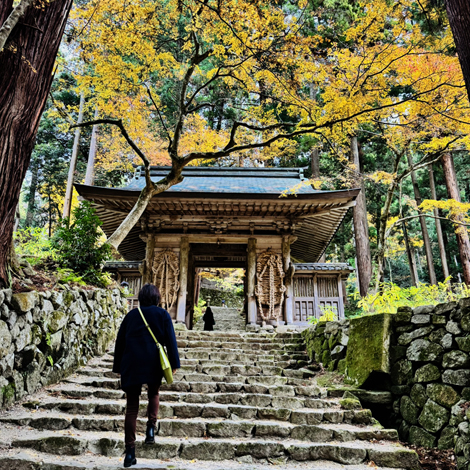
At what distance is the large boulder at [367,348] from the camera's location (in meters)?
4.80

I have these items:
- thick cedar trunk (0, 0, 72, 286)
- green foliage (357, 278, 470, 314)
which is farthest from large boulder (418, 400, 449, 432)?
thick cedar trunk (0, 0, 72, 286)

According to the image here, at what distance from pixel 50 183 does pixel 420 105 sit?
1745cm

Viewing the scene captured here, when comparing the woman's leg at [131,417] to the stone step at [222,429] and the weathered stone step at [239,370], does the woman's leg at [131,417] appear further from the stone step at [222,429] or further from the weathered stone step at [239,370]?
the weathered stone step at [239,370]

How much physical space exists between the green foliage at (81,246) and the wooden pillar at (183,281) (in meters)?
3.67

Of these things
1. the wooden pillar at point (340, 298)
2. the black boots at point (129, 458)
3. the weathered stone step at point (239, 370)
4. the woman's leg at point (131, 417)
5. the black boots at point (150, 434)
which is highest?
the wooden pillar at point (340, 298)

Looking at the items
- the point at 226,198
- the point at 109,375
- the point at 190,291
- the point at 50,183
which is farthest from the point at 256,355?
the point at 50,183

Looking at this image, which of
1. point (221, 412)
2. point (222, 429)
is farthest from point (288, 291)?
point (222, 429)

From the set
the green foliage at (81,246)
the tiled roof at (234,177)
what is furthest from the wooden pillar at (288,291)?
the green foliage at (81,246)

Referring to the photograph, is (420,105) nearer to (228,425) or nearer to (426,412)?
(426,412)

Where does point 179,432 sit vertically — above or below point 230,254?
below

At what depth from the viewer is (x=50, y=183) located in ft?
60.1

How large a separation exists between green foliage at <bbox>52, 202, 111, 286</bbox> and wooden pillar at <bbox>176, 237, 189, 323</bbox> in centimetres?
367

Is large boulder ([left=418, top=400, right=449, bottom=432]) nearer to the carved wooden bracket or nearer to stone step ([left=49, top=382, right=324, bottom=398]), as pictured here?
stone step ([left=49, top=382, right=324, bottom=398])

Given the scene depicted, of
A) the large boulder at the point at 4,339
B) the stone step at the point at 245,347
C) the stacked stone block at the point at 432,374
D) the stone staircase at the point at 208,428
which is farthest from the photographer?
the stone step at the point at 245,347
